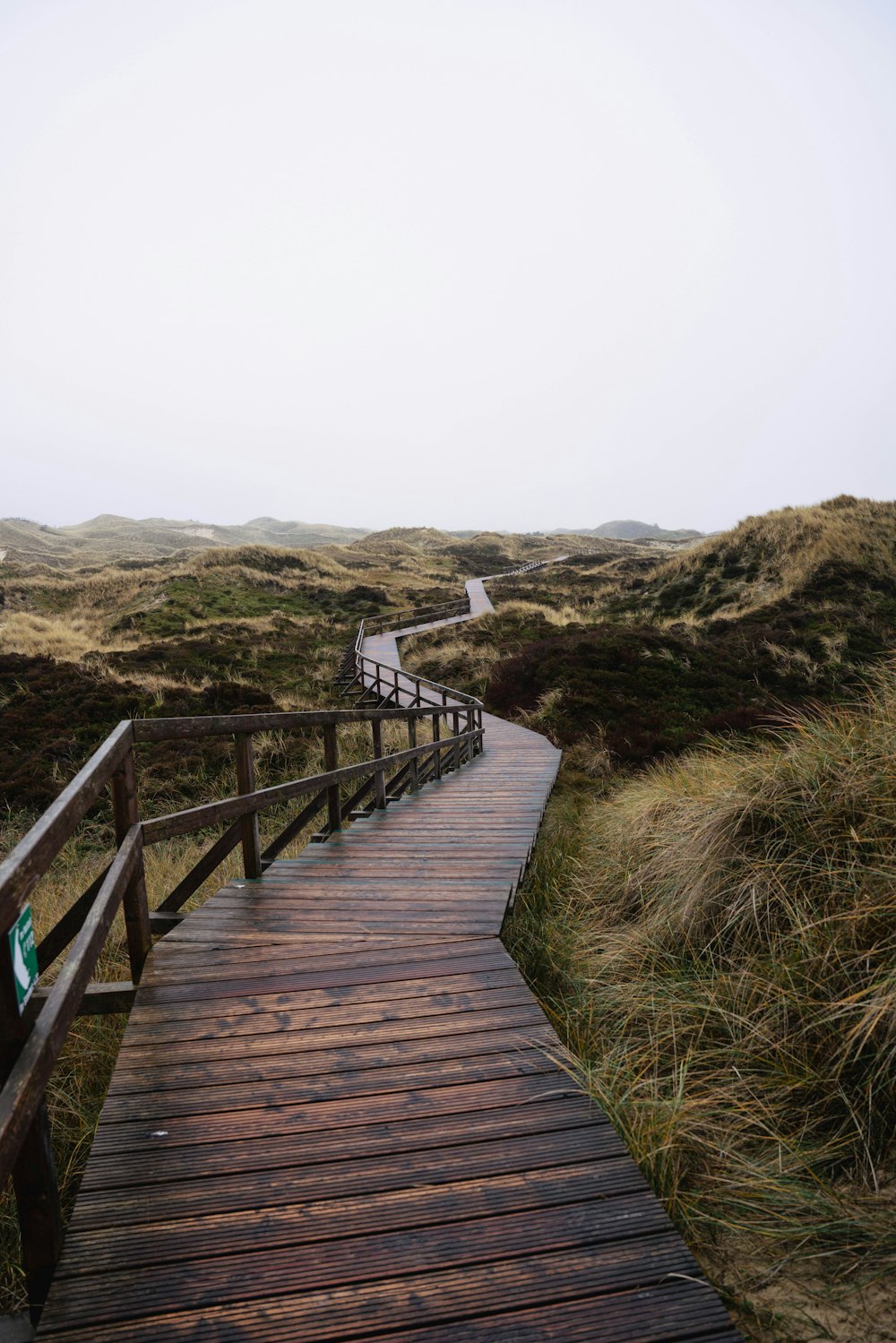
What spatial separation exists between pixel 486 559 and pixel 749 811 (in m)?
60.3

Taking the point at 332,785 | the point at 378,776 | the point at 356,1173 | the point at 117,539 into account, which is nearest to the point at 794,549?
the point at 378,776

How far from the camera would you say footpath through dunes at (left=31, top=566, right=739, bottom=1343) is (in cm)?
164

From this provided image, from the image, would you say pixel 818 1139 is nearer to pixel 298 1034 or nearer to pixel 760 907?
pixel 760 907

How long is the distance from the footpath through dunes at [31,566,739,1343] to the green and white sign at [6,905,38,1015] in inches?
27.8

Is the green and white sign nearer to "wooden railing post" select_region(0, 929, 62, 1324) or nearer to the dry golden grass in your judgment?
"wooden railing post" select_region(0, 929, 62, 1324)

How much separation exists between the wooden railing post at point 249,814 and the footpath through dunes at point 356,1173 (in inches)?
35.3

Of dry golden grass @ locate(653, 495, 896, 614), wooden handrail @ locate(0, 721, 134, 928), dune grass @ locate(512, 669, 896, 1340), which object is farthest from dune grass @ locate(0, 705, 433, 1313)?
dry golden grass @ locate(653, 495, 896, 614)

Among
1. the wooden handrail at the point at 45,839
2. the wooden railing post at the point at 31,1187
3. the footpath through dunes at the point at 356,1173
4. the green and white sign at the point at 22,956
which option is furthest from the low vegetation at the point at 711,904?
the wooden handrail at the point at 45,839

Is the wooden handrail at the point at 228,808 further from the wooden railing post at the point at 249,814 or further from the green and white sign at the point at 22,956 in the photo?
the green and white sign at the point at 22,956

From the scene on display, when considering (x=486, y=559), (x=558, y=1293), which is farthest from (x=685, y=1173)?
(x=486, y=559)

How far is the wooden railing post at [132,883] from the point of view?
10.1 ft

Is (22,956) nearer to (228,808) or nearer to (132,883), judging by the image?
(132,883)

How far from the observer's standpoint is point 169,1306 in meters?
1.65

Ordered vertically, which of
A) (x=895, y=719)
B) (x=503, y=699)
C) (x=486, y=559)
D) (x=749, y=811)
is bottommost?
(x=503, y=699)
